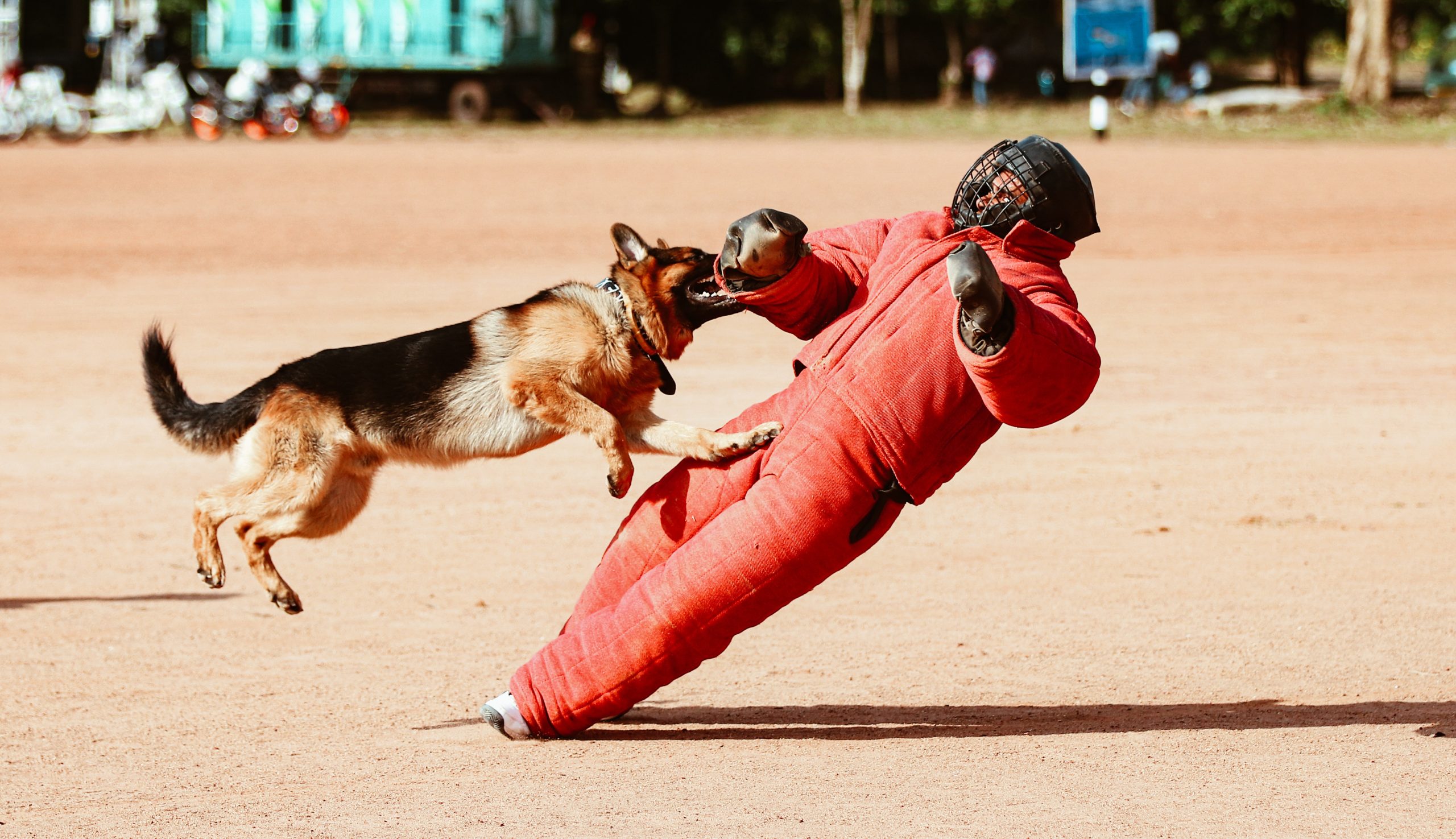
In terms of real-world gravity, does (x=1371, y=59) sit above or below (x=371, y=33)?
below

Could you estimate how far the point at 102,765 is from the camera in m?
4.62

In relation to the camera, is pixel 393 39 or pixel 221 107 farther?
pixel 393 39

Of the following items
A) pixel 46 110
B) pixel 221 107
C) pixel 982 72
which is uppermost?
pixel 982 72

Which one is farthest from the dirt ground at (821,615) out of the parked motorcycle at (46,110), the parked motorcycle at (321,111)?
the parked motorcycle at (321,111)

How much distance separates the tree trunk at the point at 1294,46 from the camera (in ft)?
142

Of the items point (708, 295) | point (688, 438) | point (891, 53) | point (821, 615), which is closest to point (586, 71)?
point (891, 53)

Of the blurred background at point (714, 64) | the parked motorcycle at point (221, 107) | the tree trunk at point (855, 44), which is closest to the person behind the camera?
the parked motorcycle at point (221, 107)

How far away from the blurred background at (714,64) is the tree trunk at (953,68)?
0.13 m

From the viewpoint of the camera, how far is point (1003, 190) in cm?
440

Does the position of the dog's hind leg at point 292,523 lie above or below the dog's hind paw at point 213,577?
above

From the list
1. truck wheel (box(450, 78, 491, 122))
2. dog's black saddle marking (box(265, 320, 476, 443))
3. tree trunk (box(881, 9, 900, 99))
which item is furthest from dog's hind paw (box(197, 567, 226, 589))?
tree trunk (box(881, 9, 900, 99))

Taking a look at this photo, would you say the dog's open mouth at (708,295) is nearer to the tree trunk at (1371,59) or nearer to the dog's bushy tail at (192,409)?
the dog's bushy tail at (192,409)

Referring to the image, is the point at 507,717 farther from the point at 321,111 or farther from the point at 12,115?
the point at 321,111

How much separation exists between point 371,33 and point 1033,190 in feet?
109
